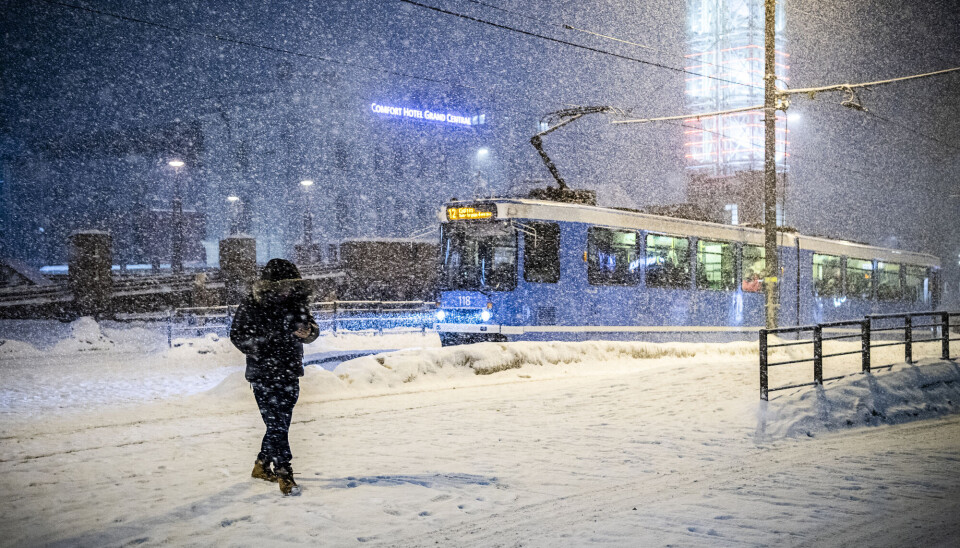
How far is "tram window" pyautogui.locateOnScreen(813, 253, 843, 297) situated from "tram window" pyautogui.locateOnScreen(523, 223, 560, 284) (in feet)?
40.9

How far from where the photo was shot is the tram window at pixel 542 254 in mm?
17453

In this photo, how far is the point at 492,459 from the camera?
24.2ft

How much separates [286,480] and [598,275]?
1352 centimetres

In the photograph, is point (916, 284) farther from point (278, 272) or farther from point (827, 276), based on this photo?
point (278, 272)

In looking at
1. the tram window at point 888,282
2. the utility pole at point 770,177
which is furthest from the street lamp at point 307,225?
the utility pole at point 770,177

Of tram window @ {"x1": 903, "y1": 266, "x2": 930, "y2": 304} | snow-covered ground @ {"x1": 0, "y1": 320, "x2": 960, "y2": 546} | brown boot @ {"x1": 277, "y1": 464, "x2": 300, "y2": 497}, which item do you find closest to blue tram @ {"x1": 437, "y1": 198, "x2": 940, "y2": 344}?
snow-covered ground @ {"x1": 0, "y1": 320, "x2": 960, "y2": 546}

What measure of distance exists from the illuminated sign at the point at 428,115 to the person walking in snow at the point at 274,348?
1855 inches

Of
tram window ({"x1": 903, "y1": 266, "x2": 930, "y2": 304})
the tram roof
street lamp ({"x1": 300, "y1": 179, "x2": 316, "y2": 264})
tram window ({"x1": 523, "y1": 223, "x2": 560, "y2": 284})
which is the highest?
street lamp ({"x1": 300, "y1": 179, "x2": 316, "y2": 264})

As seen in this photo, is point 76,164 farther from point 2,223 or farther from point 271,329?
point 271,329

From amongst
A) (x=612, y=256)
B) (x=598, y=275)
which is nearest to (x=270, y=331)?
(x=598, y=275)

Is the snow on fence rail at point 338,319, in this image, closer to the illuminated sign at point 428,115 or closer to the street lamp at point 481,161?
the illuminated sign at point 428,115

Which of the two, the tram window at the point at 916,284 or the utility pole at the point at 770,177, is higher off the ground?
the utility pole at the point at 770,177

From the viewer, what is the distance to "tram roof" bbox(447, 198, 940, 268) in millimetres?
17484

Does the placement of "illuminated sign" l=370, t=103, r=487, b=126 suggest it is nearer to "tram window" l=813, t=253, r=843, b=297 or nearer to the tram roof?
the tram roof
